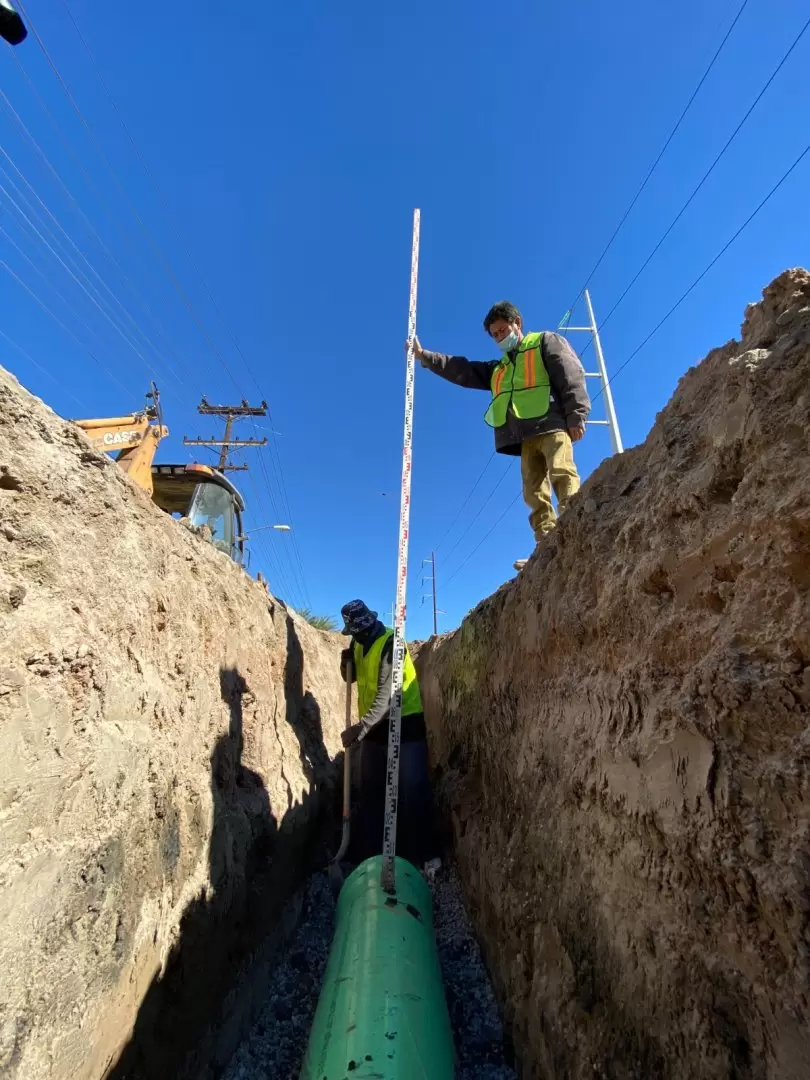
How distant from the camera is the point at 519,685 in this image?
2982 millimetres

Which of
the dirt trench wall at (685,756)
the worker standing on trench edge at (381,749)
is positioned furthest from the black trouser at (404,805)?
the dirt trench wall at (685,756)

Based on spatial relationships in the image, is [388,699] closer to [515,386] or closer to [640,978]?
[515,386]

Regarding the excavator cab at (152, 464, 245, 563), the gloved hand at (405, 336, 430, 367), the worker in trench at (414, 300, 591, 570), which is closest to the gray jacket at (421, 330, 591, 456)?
the worker in trench at (414, 300, 591, 570)

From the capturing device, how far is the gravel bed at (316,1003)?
2.42m

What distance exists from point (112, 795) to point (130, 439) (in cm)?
548

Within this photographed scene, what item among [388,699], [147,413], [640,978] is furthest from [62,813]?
[147,413]

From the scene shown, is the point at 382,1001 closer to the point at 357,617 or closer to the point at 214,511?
the point at 357,617

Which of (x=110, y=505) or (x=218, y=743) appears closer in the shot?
(x=110, y=505)

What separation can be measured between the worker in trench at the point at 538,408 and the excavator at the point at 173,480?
11.9ft

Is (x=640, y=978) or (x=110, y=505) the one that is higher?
(x=110, y=505)

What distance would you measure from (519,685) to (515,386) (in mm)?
2310

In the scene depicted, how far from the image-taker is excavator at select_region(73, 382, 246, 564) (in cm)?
622

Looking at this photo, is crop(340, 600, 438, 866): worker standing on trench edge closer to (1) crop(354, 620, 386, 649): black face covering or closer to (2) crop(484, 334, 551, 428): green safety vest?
(1) crop(354, 620, 386, 649): black face covering

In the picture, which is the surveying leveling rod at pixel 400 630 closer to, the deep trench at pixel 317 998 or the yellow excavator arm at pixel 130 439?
the deep trench at pixel 317 998
